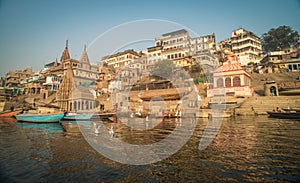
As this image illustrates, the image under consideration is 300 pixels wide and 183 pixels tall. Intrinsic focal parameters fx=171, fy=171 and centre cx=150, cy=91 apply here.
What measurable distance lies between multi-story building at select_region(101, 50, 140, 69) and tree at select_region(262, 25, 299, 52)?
60.1 m

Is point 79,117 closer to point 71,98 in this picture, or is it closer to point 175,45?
point 71,98

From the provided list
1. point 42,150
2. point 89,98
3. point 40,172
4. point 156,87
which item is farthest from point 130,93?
point 40,172

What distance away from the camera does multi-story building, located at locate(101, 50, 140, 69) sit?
73.9m

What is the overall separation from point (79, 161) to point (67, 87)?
114ft

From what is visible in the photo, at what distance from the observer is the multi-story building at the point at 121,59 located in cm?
7394

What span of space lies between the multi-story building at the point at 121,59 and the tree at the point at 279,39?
60109mm

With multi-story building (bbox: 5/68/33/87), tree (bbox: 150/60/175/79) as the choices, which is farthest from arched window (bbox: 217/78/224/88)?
multi-story building (bbox: 5/68/33/87)

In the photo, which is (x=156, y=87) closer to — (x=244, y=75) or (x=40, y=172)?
(x=244, y=75)

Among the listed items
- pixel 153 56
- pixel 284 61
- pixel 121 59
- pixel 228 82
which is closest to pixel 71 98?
pixel 228 82

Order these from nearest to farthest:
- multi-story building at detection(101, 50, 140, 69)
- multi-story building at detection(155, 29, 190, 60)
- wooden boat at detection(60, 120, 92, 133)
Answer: wooden boat at detection(60, 120, 92, 133)
multi-story building at detection(155, 29, 190, 60)
multi-story building at detection(101, 50, 140, 69)

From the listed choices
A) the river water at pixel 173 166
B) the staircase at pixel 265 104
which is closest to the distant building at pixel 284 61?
the staircase at pixel 265 104

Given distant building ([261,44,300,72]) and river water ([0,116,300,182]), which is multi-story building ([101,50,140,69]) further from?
river water ([0,116,300,182])

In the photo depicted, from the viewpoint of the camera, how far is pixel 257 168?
22.7 feet

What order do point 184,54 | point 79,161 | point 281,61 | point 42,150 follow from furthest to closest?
point 184,54
point 281,61
point 42,150
point 79,161
